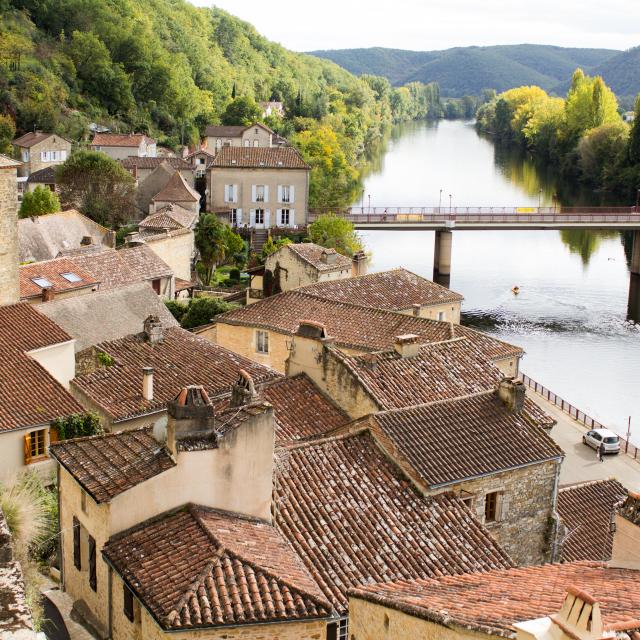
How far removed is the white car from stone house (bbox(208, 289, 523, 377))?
16.0 feet

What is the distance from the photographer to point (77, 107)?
10581 centimetres

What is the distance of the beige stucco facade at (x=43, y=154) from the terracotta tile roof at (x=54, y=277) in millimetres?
45394

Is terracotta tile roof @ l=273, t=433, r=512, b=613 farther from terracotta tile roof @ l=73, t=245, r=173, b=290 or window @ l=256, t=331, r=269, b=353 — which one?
terracotta tile roof @ l=73, t=245, r=173, b=290

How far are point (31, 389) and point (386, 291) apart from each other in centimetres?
1683

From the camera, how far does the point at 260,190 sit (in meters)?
70.3

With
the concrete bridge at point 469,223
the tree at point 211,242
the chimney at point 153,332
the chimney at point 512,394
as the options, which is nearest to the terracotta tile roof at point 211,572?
the chimney at point 512,394

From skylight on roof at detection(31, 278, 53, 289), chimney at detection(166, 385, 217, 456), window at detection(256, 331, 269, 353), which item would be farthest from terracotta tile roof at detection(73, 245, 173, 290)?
chimney at detection(166, 385, 217, 456)

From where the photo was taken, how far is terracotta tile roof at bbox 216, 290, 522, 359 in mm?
28422

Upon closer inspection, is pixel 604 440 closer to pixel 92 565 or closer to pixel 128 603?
pixel 92 565

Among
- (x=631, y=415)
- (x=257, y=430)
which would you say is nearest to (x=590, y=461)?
(x=631, y=415)

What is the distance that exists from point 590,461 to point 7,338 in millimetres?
17727

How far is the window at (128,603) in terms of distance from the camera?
12.4 metres

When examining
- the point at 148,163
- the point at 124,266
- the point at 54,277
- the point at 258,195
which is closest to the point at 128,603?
the point at 54,277

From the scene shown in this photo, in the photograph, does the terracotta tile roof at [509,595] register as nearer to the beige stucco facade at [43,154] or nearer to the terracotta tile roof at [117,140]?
the beige stucco facade at [43,154]
